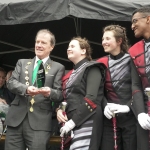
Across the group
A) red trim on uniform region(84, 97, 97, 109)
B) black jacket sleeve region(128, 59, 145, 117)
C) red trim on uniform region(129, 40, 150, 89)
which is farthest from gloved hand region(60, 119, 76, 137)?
red trim on uniform region(129, 40, 150, 89)

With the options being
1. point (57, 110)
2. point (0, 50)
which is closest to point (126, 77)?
point (57, 110)

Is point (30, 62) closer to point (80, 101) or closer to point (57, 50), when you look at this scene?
point (80, 101)

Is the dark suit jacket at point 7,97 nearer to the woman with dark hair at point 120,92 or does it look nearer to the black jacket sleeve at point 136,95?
the woman with dark hair at point 120,92

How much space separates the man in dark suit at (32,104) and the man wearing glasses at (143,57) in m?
0.85

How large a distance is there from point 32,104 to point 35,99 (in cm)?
6

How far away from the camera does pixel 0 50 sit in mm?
6660

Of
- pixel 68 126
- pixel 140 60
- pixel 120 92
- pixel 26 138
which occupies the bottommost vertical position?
pixel 26 138

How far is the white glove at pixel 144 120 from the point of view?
3.17 metres

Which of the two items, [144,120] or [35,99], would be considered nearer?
[144,120]

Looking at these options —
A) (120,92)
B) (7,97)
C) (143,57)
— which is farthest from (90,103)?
(7,97)

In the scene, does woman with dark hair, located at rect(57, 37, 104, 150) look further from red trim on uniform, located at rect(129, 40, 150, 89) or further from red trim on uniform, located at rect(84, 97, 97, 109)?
red trim on uniform, located at rect(129, 40, 150, 89)

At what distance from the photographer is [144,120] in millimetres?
3188

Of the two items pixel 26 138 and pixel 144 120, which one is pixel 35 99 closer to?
pixel 26 138

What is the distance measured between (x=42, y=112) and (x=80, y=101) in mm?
442
